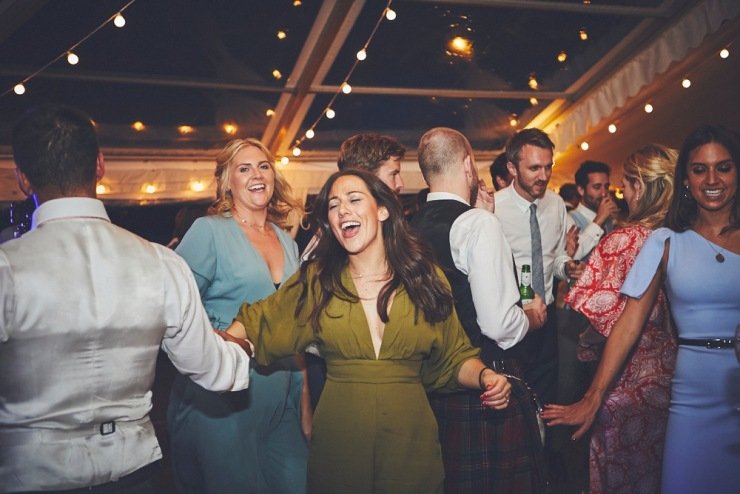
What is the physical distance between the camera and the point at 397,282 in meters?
2.43

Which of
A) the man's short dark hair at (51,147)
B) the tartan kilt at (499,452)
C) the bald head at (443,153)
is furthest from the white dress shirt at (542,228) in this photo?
the man's short dark hair at (51,147)

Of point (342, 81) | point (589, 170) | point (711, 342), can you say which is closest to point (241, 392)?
point (711, 342)

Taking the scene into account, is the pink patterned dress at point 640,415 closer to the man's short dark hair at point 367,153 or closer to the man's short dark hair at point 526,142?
the man's short dark hair at point 367,153

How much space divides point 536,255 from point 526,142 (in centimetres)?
66

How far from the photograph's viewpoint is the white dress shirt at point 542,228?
13.7 ft

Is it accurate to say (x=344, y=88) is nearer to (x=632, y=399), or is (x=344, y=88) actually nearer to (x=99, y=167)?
(x=632, y=399)

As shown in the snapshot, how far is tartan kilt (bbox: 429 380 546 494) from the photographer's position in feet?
8.74

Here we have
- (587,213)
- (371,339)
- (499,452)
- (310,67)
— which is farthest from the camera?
(310,67)

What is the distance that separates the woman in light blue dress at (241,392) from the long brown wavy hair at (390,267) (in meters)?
0.51

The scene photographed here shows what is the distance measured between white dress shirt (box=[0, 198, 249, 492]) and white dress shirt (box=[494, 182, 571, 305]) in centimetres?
260

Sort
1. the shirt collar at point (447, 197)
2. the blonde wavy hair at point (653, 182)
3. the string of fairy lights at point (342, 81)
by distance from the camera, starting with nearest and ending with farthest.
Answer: the shirt collar at point (447, 197)
the blonde wavy hair at point (653, 182)
the string of fairy lights at point (342, 81)

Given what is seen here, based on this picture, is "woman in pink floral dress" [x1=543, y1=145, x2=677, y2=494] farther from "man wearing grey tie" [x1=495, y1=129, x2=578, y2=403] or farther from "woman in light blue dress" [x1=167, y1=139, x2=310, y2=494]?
"woman in light blue dress" [x1=167, y1=139, x2=310, y2=494]

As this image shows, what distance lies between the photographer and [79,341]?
1.74 m

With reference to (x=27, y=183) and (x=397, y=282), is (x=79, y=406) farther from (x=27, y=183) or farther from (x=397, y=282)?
(x=397, y=282)
